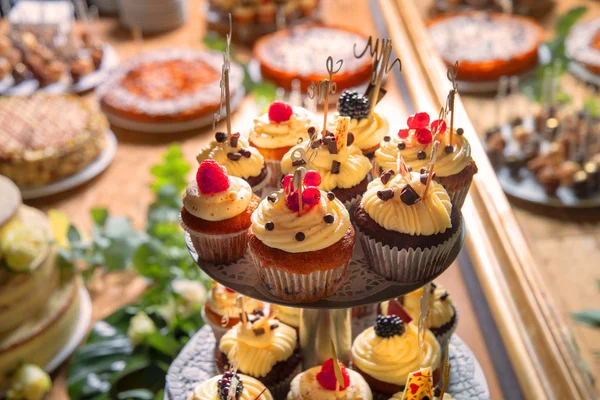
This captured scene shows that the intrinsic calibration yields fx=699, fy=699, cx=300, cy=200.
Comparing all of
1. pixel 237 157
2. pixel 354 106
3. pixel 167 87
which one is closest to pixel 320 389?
pixel 237 157

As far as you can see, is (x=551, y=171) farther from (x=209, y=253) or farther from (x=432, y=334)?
(x=209, y=253)

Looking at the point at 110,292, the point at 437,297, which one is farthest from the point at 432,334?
the point at 110,292

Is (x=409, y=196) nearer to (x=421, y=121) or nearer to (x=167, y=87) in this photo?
(x=421, y=121)

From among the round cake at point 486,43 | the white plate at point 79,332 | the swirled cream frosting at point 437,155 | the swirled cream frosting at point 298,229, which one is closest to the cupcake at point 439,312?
the swirled cream frosting at point 437,155

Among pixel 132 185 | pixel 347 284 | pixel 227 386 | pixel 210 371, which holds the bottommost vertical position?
pixel 132 185

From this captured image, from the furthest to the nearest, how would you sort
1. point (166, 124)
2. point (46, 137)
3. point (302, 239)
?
point (166, 124) < point (46, 137) < point (302, 239)

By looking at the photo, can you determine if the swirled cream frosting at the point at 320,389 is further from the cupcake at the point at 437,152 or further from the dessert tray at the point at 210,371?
the cupcake at the point at 437,152
